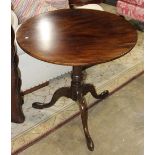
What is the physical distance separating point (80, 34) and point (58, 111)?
800 millimetres

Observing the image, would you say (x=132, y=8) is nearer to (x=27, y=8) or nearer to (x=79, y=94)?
(x=27, y=8)

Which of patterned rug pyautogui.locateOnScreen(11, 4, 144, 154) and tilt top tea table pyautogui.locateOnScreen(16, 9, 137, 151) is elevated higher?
tilt top tea table pyautogui.locateOnScreen(16, 9, 137, 151)

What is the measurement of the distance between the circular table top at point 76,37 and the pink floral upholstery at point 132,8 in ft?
5.74

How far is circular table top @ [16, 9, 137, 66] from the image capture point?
6.22 feet

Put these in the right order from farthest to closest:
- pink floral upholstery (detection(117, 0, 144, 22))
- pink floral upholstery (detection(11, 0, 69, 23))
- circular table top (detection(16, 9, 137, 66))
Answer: pink floral upholstery (detection(117, 0, 144, 22)), pink floral upholstery (detection(11, 0, 69, 23)), circular table top (detection(16, 9, 137, 66))

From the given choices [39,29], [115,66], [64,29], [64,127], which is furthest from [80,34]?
[115,66]

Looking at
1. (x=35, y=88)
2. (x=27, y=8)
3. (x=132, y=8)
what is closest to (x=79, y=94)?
(x=35, y=88)

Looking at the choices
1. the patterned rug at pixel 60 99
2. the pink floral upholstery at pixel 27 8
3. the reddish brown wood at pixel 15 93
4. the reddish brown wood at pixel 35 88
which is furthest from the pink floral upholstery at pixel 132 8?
the reddish brown wood at pixel 15 93

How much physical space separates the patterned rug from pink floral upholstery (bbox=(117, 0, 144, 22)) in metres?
0.67

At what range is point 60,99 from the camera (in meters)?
2.83

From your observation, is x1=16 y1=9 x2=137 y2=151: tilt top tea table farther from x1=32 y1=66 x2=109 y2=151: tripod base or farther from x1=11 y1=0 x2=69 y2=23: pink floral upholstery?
x1=11 y1=0 x2=69 y2=23: pink floral upholstery

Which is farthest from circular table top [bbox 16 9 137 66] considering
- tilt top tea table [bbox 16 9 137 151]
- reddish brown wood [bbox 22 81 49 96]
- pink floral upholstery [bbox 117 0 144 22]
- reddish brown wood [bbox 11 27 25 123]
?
pink floral upholstery [bbox 117 0 144 22]
